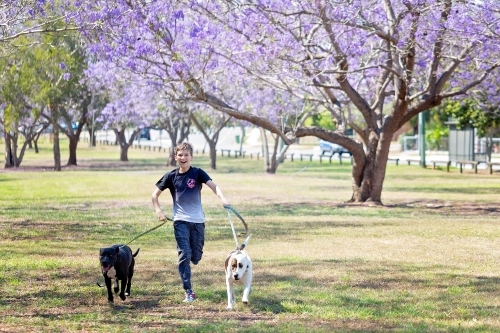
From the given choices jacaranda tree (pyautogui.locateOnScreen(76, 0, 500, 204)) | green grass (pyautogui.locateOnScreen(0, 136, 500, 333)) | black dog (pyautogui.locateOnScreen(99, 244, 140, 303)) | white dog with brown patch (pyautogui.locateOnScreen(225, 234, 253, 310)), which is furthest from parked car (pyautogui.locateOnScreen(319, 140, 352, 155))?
A: white dog with brown patch (pyautogui.locateOnScreen(225, 234, 253, 310))

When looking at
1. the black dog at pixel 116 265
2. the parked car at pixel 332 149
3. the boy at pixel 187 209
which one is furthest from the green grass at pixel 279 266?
the parked car at pixel 332 149

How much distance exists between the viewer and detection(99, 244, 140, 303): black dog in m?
9.30

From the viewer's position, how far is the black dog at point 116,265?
366 inches

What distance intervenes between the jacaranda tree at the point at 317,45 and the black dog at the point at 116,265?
872cm

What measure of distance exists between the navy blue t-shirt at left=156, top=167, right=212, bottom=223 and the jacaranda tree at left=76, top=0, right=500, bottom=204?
27.7ft

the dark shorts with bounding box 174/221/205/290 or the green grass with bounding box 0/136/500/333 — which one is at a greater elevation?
the dark shorts with bounding box 174/221/205/290

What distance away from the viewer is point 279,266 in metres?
13.0

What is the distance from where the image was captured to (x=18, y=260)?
13648 millimetres

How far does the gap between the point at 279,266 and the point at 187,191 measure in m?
3.44

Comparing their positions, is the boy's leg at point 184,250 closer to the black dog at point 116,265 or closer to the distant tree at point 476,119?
the black dog at point 116,265

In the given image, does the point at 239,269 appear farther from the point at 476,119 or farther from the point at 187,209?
the point at 476,119

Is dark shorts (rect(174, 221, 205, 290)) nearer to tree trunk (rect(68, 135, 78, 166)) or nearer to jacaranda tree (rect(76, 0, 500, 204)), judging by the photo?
jacaranda tree (rect(76, 0, 500, 204))

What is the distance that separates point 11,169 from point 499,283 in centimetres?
4033

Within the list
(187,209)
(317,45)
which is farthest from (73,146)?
(187,209)
